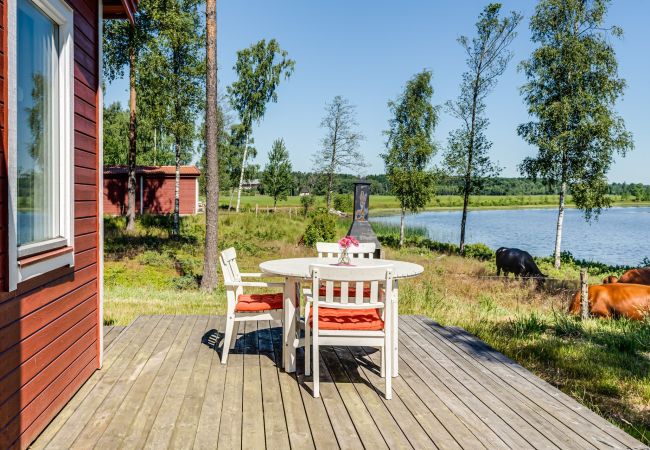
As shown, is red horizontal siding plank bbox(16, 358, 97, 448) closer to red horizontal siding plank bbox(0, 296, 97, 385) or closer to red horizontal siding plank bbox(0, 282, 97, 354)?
red horizontal siding plank bbox(0, 296, 97, 385)

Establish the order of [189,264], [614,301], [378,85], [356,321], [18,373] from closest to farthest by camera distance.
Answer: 1. [18,373]
2. [356,321]
3. [614,301]
4. [189,264]
5. [378,85]

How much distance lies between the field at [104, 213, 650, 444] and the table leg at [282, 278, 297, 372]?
2249mm

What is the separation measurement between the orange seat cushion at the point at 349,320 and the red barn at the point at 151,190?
2075cm

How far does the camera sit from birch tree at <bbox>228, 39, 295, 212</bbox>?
2569cm

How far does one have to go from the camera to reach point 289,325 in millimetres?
3838

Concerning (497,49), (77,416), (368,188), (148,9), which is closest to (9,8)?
(77,416)

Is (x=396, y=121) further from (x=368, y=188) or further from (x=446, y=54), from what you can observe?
(x=368, y=188)

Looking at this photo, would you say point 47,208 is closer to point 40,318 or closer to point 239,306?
point 40,318

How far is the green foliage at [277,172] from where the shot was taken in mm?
32719

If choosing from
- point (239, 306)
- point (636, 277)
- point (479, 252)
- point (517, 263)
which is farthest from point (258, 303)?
point (479, 252)

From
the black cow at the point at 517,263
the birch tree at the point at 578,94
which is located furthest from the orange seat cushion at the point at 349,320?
the birch tree at the point at 578,94

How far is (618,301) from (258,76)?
2237 centimetres

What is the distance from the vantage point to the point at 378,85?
26.2 meters

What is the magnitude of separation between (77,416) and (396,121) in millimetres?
21905
